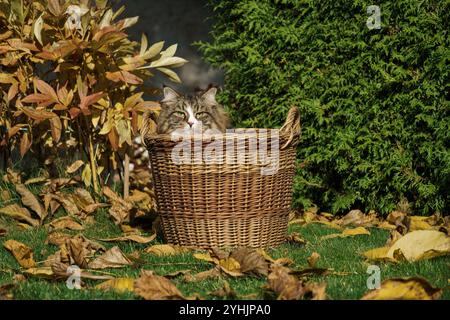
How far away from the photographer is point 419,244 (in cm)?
336

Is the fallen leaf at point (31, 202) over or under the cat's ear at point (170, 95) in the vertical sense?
under

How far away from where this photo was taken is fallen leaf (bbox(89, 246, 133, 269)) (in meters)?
3.29

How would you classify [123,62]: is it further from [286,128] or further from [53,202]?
[286,128]

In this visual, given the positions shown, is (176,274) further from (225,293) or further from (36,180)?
(36,180)

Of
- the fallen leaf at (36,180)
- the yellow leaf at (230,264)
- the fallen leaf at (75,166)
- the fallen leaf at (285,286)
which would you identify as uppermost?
the fallen leaf at (75,166)

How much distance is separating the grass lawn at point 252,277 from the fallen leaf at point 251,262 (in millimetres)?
37

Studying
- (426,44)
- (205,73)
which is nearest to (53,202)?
(426,44)

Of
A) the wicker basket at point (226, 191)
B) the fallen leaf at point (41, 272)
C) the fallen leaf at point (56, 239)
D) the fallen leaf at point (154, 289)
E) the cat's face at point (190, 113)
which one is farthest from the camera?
the cat's face at point (190, 113)

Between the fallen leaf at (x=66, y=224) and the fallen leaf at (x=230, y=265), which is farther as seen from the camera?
the fallen leaf at (x=66, y=224)

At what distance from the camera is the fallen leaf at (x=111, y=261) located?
3288 mm

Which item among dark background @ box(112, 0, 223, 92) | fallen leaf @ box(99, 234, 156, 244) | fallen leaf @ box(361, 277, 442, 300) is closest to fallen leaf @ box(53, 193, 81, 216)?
fallen leaf @ box(99, 234, 156, 244)

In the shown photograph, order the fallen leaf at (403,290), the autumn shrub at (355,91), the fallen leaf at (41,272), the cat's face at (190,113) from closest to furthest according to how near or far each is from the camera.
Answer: the fallen leaf at (403,290) → the fallen leaf at (41,272) → the cat's face at (190,113) → the autumn shrub at (355,91)

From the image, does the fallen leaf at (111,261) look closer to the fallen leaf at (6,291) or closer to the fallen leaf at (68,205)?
the fallen leaf at (6,291)

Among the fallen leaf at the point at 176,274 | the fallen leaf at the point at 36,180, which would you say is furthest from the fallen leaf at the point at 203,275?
the fallen leaf at the point at 36,180
